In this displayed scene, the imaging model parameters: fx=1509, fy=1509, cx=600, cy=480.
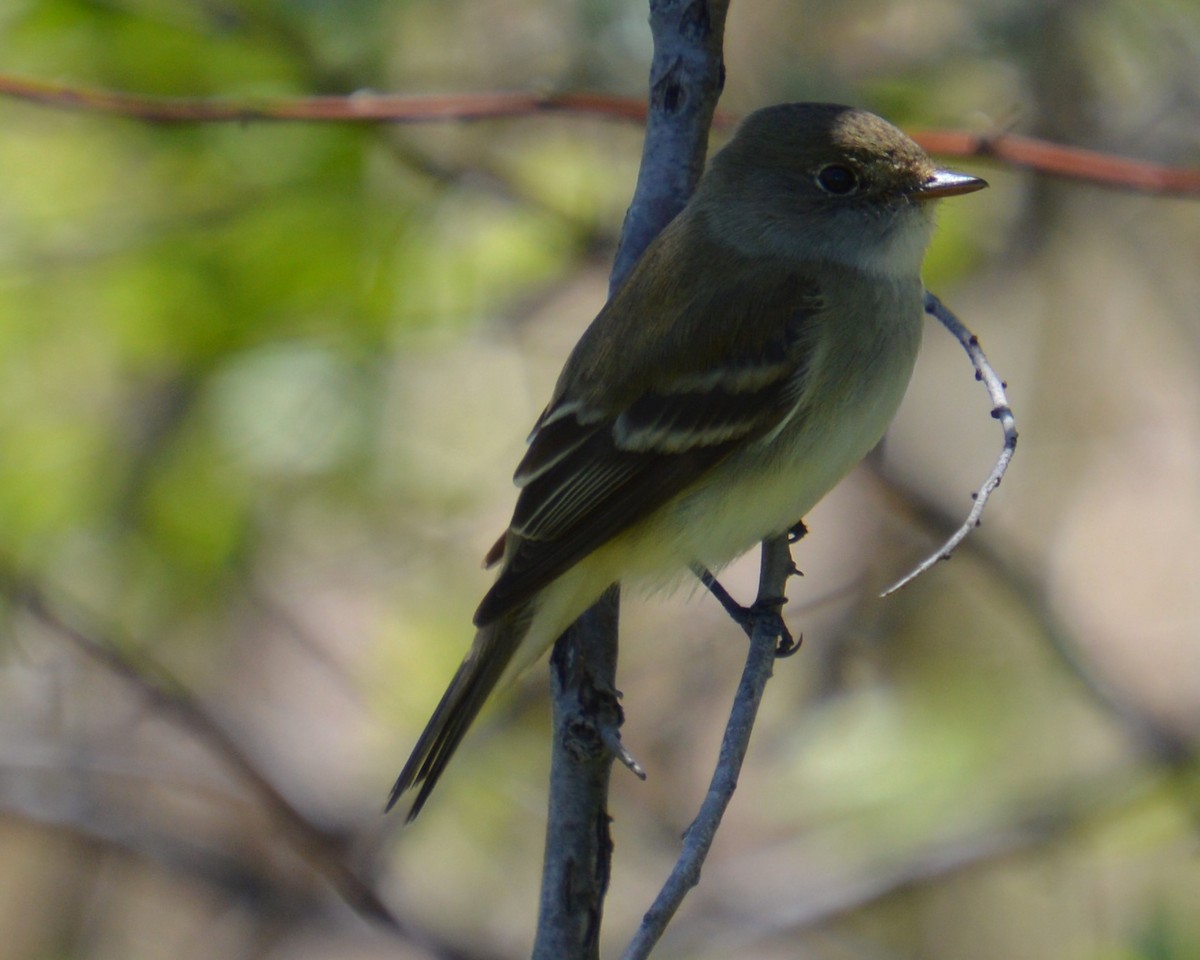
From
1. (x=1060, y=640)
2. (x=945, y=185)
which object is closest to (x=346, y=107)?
(x=945, y=185)

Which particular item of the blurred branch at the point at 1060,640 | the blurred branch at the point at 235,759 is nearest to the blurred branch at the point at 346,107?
the blurred branch at the point at 235,759

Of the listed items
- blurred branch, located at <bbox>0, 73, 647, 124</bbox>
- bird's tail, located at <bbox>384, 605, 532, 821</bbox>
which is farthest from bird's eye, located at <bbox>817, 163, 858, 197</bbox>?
bird's tail, located at <bbox>384, 605, 532, 821</bbox>

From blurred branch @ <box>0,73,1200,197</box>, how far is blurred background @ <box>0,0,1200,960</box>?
341 mm

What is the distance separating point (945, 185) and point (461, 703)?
141 cm

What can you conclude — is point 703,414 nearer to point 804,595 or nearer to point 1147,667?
point 804,595

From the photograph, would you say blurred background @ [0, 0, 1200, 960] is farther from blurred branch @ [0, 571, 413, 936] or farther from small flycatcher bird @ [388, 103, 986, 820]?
small flycatcher bird @ [388, 103, 986, 820]

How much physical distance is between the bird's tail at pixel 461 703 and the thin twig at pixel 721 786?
1.56ft

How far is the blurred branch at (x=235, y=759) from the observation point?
339cm

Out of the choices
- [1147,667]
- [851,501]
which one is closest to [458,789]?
[851,501]

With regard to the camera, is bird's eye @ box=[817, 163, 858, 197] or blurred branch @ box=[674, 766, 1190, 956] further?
blurred branch @ box=[674, 766, 1190, 956]

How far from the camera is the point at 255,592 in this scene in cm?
490

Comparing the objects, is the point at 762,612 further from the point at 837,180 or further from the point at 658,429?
the point at 837,180

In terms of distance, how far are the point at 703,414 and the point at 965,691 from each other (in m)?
2.45

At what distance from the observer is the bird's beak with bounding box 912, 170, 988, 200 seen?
9.82ft
